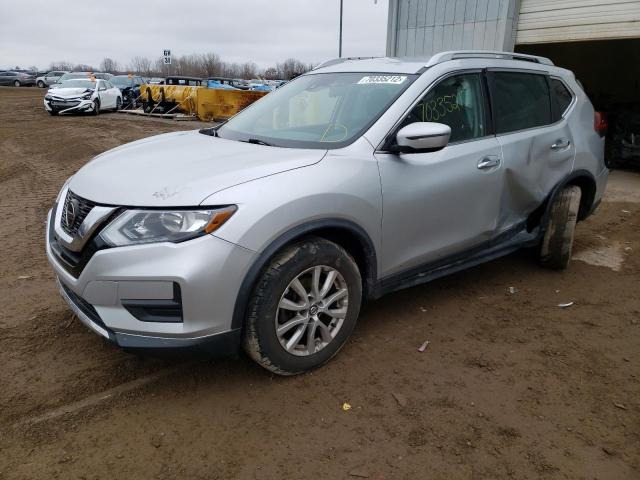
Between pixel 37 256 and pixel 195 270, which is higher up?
pixel 195 270

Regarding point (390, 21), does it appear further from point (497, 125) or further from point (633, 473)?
point (633, 473)

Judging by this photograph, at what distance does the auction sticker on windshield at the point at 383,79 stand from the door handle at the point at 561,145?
154 centimetres

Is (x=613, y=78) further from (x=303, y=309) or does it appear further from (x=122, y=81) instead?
(x=122, y=81)

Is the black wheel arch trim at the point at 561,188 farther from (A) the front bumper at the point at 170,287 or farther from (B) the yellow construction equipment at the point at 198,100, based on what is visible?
(B) the yellow construction equipment at the point at 198,100

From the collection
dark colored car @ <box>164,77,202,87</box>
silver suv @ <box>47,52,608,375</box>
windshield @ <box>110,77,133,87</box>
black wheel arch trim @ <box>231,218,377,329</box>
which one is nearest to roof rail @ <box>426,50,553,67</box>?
silver suv @ <box>47,52,608,375</box>

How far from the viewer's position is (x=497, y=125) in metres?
3.60

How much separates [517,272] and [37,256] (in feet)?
14.2

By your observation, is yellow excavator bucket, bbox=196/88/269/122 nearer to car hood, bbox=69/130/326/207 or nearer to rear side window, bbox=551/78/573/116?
rear side window, bbox=551/78/573/116

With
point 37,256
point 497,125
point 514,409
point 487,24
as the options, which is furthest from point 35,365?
point 487,24

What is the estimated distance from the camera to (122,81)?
2627cm

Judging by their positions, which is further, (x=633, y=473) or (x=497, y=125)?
(x=497, y=125)

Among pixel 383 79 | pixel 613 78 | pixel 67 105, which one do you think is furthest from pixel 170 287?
pixel 67 105

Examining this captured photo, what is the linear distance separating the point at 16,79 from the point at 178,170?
5237cm

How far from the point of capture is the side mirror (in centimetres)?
280
